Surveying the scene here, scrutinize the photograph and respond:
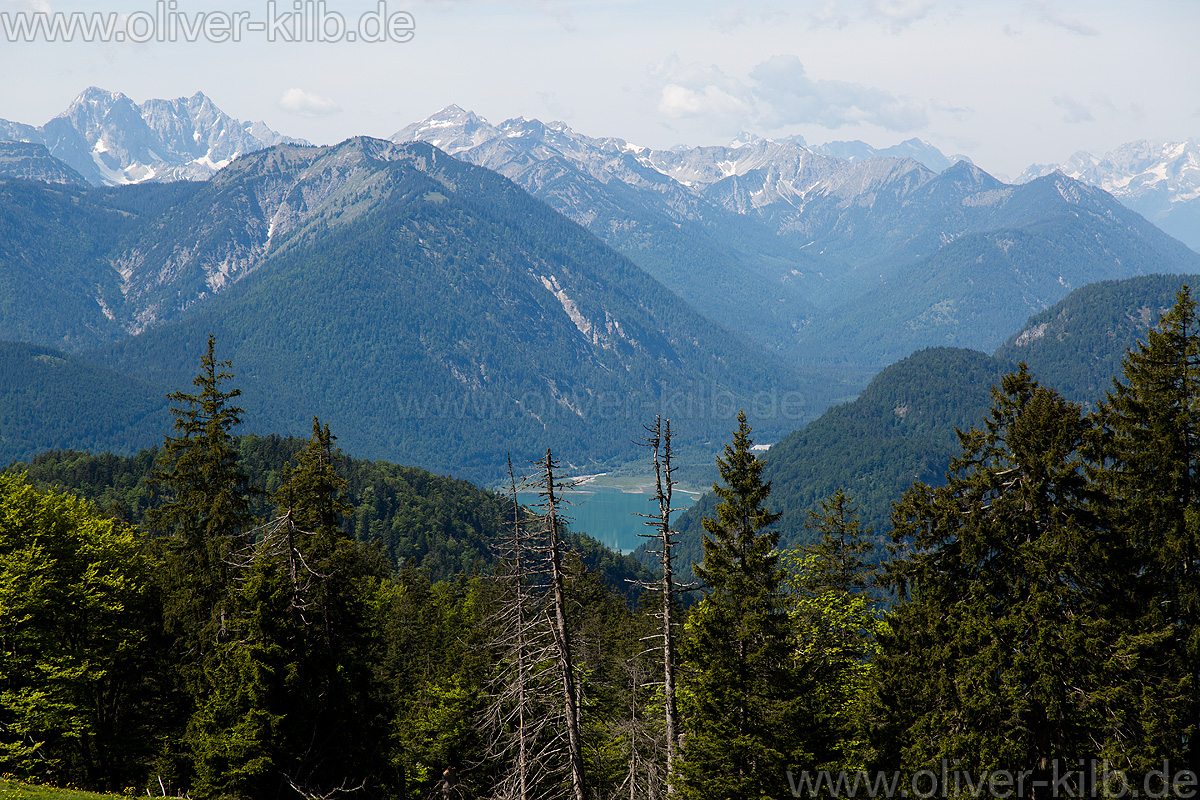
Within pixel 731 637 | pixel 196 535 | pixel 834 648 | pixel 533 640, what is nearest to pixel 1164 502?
pixel 834 648

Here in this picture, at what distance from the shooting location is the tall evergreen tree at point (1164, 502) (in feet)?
85.0

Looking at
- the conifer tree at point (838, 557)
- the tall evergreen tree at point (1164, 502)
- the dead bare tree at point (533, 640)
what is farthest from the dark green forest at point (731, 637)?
the conifer tree at point (838, 557)

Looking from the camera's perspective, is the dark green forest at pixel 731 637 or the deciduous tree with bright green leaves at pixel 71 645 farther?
the deciduous tree with bright green leaves at pixel 71 645

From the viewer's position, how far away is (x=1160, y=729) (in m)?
25.2

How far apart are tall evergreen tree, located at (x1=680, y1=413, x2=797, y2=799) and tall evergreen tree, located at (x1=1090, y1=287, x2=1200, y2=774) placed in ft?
33.9

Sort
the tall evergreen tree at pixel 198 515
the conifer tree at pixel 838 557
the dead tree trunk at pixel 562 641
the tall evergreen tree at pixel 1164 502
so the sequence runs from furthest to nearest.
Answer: the conifer tree at pixel 838 557 < the tall evergreen tree at pixel 198 515 < the dead tree trunk at pixel 562 641 < the tall evergreen tree at pixel 1164 502

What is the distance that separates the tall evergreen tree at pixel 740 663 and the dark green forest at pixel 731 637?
92mm

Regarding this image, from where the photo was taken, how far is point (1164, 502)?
26828mm

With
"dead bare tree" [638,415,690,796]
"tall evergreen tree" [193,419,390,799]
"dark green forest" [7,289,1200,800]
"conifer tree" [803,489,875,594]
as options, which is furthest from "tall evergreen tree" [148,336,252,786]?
"conifer tree" [803,489,875,594]

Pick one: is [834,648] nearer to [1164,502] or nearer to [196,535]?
[1164,502]

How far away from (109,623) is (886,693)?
29740 mm

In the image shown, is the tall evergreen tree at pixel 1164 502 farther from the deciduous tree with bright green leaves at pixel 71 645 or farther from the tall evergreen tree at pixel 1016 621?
the deciduous tree with bright green leaves at pixel 71 645

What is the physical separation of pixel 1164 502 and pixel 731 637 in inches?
543

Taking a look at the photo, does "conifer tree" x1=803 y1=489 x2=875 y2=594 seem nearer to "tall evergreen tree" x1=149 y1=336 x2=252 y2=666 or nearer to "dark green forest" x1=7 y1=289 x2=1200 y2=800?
"dark green forest" x1=7 y1=289 x2=1200 y2=800
